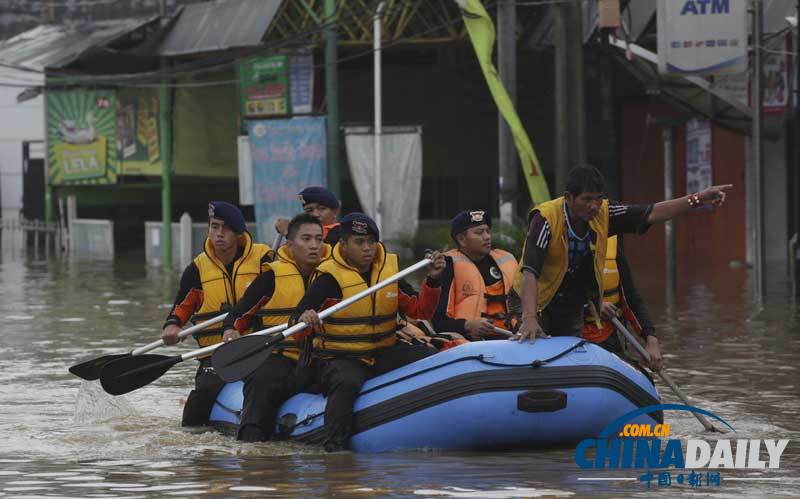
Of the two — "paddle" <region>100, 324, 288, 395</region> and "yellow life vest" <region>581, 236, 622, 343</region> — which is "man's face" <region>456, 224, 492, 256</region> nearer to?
"yellow life vest" <region>581, 236, 622, 343</region>

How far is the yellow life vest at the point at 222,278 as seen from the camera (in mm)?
10695

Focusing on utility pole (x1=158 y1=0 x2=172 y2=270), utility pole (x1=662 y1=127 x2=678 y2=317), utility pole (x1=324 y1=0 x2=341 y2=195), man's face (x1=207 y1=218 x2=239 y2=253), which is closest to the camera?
man's face (x1=207 y1=218 x2=239 y2=253)

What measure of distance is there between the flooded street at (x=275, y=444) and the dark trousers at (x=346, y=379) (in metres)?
0.15

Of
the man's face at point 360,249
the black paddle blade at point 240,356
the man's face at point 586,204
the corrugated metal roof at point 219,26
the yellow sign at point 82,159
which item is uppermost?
the corrugated metal roof at point 219,26

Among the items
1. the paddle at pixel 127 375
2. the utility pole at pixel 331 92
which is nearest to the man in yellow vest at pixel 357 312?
the paddle at pixel 127 375

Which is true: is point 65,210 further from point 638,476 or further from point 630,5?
point 638,476

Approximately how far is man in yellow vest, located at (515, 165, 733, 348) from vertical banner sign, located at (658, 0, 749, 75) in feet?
34.9

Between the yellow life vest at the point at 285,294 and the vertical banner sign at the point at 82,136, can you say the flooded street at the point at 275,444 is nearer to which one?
the yellow life vest at the point at 285,294

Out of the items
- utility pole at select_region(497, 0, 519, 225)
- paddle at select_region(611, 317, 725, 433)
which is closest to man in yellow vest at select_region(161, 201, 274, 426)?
paddle at select_region(611, 317, 725, 433)

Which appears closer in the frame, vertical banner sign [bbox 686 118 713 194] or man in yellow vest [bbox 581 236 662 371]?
man in yellow vest [bbox 581 236 662 371]

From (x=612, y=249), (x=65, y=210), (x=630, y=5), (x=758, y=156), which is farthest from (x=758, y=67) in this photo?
(x=65, y=210)

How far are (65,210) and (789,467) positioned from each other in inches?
1388

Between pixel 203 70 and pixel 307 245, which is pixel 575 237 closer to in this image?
pixel 307 245

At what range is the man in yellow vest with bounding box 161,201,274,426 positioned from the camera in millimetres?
10578
